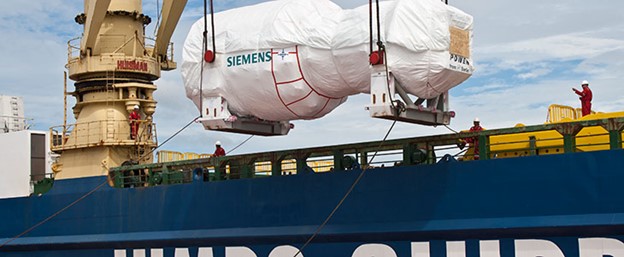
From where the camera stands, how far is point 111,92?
55.7 feet

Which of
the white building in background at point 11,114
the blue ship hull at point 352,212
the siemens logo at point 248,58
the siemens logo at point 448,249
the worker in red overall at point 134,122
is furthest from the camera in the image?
the white building in background at point 11,114

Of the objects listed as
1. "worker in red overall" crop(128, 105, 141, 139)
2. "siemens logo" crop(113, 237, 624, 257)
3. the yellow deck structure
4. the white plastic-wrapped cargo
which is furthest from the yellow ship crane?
the yellow deck structure

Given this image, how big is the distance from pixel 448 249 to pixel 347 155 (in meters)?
2.25

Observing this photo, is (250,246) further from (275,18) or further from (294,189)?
(275,18)

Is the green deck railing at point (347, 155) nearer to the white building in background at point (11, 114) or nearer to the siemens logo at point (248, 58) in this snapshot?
the siemens logo at point (248, 58)

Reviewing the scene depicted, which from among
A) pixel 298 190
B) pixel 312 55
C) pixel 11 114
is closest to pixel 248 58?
pixel 312 55

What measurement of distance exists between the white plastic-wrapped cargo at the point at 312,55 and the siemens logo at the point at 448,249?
201 centimetres

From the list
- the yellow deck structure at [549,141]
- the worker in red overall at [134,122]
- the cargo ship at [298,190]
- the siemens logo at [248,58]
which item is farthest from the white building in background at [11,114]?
the yellow deck structure at [549,141]

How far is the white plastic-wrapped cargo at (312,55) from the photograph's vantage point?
10453 mm

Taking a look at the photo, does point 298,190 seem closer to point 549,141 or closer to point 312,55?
point 312,55

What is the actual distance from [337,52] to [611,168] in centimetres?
352

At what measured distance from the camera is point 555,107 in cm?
1324

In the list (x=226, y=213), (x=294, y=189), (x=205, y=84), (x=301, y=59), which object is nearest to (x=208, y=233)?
(x=226, y=213)

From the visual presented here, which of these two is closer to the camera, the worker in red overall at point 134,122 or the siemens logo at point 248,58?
the siemens logo at point 248,58
